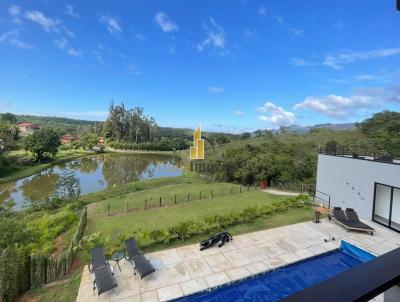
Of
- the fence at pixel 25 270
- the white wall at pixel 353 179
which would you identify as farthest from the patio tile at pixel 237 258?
the white wall at pixel 353 179

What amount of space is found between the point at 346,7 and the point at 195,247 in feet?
33.1

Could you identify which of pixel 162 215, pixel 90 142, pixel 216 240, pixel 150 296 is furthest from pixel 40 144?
pixel 150 296

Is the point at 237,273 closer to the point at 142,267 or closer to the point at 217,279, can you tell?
the point at 217,279

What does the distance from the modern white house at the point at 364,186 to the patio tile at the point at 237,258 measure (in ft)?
22.0

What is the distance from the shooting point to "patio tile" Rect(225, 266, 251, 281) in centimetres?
667

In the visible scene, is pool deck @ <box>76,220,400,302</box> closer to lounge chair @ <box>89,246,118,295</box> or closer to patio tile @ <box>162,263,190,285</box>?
patio tile @ <box>162,263,190,285</box>

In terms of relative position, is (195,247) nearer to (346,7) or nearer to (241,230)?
(241,230)

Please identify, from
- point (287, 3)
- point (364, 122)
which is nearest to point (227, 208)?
point (287, 3)

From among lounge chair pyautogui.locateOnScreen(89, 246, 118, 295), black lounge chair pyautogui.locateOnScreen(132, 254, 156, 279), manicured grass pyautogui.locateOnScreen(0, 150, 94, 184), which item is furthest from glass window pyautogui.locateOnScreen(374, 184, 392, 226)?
manicured grass pyautogui.locateOnScreen(0, 150, 94, 184)

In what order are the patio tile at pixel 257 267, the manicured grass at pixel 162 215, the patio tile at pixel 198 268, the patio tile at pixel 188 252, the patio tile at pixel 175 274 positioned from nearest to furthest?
the patio tile at pixel 175 274 < the patio tile at pixel 198 268 < the patio tile at pixel 257 267 < the patio tile at pixel 188 252 < the manicured grass at pixel 162 215

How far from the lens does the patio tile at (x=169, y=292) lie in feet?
19.4

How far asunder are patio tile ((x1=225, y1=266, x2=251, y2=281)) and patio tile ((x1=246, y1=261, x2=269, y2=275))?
16 cm

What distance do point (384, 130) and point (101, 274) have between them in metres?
36.4

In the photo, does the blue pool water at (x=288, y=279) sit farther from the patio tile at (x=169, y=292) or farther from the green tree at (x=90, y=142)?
the green tree at (x=90, y=142)
